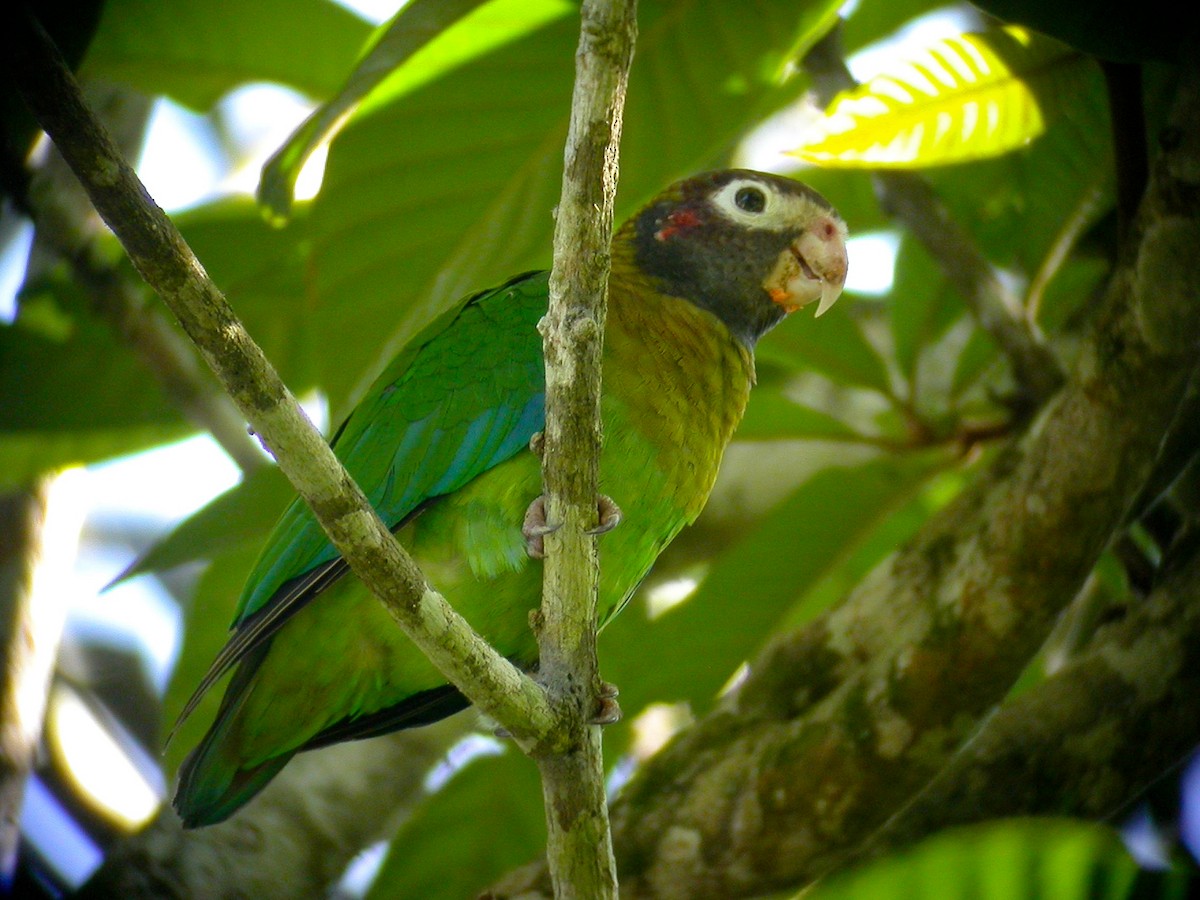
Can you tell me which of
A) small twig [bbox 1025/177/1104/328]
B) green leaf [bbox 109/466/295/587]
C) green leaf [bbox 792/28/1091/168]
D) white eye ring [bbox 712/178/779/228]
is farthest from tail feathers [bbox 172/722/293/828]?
small twig [bbox 1025/177/1104/328]

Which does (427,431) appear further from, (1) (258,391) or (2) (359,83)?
(1) (258,391)

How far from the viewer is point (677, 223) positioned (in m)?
3.04

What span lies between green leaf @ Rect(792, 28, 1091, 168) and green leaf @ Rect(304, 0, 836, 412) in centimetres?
38

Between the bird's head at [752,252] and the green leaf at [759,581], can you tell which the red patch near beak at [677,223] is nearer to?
the bird's head at [752,252]

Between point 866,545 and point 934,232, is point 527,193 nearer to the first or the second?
point 934,232

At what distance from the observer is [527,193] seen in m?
3.09

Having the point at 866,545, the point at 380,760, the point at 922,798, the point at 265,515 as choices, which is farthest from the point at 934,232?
the point at 380,760

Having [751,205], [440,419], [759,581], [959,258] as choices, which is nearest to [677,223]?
[751,205]

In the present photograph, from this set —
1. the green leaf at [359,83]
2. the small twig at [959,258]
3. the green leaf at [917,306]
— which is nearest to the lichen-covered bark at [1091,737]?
the small twig at [959,258]

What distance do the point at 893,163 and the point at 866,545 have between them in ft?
5.14

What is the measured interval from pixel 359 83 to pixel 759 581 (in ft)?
5.75

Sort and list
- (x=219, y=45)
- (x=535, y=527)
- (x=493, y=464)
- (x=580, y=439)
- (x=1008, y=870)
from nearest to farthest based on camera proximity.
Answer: (x=1008, y=870) → (x=580, y=439) → (x=535, y=527) → (x=493, y=464) → (x=219, y=45)

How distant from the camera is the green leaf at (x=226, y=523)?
3.11m

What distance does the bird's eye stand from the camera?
2988 mm
